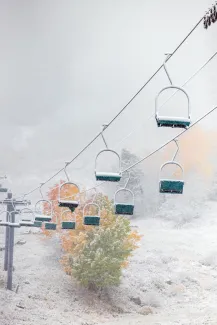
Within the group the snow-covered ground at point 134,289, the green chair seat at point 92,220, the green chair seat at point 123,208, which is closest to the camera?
the green chair seat at point 123,208

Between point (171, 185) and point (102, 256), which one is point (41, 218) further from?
point (171, 185)

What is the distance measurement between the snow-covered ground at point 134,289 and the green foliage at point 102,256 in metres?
1.05

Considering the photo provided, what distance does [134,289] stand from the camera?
18859mm

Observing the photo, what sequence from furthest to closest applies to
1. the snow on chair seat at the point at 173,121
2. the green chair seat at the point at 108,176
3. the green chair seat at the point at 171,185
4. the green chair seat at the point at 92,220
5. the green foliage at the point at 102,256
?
the green foliage at the point at 102,256, the green chair seat at the point at 92,220, the green chair seat at the point at 108,176, the green chair seat at the point at 171,185, the snow on chair seat at the point at 173,121

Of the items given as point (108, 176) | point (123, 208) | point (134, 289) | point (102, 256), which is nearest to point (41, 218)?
point (123, 208)

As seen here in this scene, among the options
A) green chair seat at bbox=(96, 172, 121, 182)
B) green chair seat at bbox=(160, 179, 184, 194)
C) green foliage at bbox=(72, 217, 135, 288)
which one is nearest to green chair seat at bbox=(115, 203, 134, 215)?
green chair seat at bbox=(96, 172, 121, 182)

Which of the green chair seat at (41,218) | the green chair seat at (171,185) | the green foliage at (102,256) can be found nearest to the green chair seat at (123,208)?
the green chair seat at (171,185)

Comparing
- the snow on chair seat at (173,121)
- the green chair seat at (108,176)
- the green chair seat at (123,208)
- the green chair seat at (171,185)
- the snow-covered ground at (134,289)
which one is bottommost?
the snow-covered ground at (134,289)

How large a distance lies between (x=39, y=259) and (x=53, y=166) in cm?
1587

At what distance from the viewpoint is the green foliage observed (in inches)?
635

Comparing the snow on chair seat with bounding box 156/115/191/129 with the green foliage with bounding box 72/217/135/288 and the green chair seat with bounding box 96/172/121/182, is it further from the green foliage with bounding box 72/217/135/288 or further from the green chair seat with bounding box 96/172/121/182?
the green foliage with bounding box 72/217/135/288

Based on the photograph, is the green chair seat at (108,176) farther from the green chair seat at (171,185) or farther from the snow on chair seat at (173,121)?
the snow on chair seat at (173,121)

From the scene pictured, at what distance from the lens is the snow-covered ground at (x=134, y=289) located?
14.9 metres

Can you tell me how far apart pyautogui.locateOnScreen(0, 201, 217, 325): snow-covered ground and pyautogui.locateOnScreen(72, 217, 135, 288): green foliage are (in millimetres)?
1051
